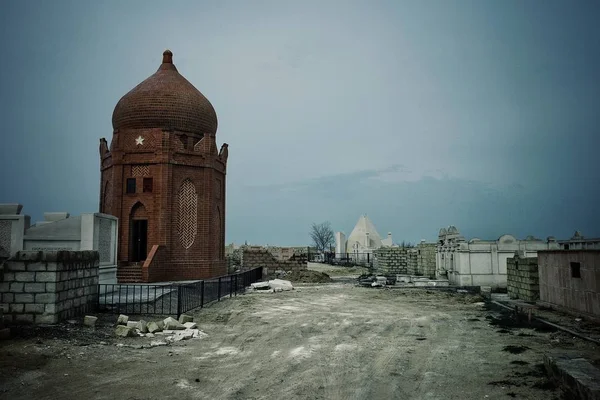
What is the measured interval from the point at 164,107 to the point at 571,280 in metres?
22.8

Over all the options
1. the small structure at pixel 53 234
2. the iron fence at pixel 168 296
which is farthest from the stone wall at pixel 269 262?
the small structure at pixel 53 234

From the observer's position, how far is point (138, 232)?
2623 centimetres

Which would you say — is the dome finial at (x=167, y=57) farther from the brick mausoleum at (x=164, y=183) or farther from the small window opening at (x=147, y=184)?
the small window opening at (x=147, y=184)

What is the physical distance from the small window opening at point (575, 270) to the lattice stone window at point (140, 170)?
2165cm

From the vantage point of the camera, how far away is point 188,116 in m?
27.6

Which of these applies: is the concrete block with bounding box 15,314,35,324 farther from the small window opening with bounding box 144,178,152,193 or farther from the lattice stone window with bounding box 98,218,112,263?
the small window opening with bounding box 144,178,152,193

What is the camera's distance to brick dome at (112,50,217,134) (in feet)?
88.7

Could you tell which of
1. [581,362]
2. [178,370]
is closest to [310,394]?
[178,370]

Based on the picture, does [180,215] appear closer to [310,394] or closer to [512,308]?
[512,308]

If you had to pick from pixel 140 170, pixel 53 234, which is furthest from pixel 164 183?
pixel 53 234

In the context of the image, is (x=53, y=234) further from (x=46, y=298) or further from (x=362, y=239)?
(x=362, y=239)

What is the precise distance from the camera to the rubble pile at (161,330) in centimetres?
939

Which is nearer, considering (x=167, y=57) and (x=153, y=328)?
(x=153, y=328)

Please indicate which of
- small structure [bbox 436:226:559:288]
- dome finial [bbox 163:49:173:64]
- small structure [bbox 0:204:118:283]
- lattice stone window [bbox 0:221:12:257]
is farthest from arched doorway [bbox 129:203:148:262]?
small structure [bbox 436:226:559:288]
